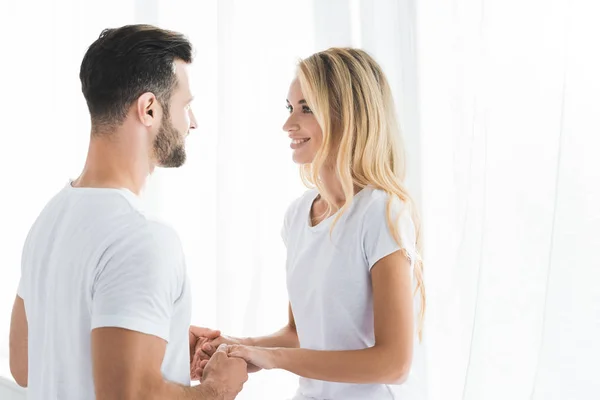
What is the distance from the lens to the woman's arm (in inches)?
58.3

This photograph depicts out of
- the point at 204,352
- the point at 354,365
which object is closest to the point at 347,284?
the point at 354,365

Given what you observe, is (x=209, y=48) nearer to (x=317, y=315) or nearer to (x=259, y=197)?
(x=259, y=197)

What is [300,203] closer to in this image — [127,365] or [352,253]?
[352,253]

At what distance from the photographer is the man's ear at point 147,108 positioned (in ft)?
4.61

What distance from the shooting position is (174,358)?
1364mm

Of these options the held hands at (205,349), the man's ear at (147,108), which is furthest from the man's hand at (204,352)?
the man's ear at (147,108)

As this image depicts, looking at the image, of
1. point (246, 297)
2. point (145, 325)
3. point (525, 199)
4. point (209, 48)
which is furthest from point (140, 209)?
point (209, 48)

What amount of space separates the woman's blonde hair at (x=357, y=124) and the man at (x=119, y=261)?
29 cm

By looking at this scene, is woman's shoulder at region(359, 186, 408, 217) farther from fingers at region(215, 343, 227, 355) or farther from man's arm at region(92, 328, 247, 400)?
man's arm at region(92, 328, 247, 400)

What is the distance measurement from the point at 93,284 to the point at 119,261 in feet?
0.23

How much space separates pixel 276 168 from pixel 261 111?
0.16m

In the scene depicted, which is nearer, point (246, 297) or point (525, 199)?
point (525, 199)

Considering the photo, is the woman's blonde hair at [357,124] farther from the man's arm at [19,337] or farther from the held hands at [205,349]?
the man's arm at [19,337]

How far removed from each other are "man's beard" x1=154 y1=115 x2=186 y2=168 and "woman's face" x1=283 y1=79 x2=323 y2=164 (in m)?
0.30
